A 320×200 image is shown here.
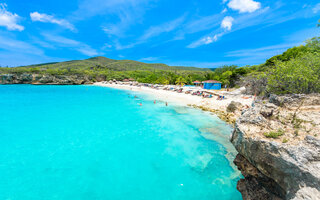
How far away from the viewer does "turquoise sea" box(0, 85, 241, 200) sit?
647 cm

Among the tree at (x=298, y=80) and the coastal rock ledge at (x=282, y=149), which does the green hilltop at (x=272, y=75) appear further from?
the coastal rock ledge at (x=282, y=149)

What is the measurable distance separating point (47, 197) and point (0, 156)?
6111mm

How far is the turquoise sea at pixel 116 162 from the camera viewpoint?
21.2 feet

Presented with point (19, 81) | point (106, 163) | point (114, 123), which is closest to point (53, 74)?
point (19, 81)

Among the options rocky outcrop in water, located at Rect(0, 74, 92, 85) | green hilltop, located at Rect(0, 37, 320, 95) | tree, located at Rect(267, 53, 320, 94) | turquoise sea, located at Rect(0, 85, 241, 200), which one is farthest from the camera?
rocky outcrop in water, located at Rect(0, 74, 92, 85)

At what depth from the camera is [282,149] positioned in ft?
10.6

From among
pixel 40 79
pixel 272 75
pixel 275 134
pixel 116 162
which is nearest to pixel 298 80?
pixel 272 75

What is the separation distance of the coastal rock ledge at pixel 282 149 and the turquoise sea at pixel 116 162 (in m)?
2.53

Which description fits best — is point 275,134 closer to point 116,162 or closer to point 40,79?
point 116,162

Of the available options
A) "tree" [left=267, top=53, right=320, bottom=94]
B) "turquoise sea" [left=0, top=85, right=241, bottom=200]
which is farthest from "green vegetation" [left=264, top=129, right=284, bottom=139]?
"tree" [left=267, top=53, right=320, bottom=94]

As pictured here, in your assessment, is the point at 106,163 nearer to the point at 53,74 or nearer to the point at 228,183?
the point at 228,183

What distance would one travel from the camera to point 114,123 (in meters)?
15.7

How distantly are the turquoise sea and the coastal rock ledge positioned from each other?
8.29 ft

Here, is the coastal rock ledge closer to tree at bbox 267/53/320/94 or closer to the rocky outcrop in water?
tree at bbox 267/53/320/94
